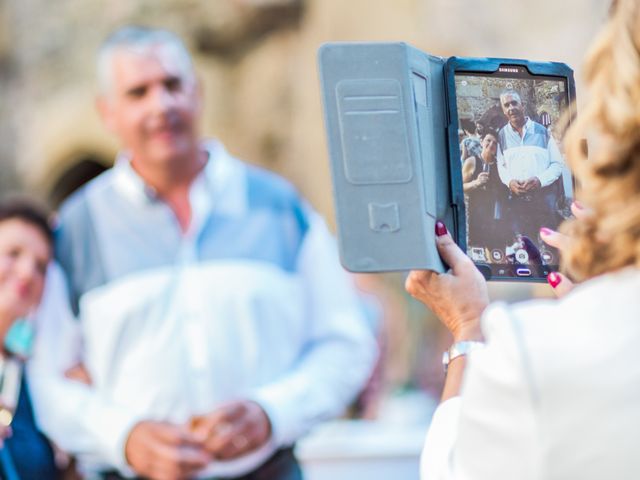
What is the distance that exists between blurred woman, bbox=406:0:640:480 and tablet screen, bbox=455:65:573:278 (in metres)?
0.42

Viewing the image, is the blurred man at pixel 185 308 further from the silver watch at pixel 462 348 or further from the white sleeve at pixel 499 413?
the white sleeve at pixel 499 413

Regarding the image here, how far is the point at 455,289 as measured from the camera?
1.48 metres

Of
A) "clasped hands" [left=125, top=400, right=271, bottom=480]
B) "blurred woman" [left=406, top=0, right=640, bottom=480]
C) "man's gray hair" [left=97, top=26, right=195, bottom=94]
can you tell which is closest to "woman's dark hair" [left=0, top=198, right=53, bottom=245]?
"man's gray hair" [left=97, top=26, right=195, bottom=94]

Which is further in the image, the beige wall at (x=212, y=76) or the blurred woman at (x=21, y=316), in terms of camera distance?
the beige wall at (x=212, y=76)

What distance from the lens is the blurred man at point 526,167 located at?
5.16 ft

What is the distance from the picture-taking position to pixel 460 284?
1.48 m

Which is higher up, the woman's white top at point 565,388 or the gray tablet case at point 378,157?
the gray tablet case at point 378,157

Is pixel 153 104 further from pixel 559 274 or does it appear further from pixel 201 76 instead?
pixel 201 76

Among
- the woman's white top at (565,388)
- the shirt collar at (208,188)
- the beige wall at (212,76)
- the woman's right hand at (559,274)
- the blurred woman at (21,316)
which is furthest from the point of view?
the beige wall at (212,76)

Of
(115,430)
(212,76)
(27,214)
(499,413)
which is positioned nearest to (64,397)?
(115,430)

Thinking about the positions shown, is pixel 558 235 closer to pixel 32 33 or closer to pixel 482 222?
pixel 482 222

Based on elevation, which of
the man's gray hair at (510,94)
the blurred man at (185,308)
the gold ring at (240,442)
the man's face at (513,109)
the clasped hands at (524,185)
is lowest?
the gold ring at (240,442)

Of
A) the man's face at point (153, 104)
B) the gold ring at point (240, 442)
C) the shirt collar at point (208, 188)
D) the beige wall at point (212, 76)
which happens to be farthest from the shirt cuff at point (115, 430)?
the beige wall at point (212, 76)

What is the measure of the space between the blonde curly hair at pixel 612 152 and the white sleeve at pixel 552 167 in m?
0.46
